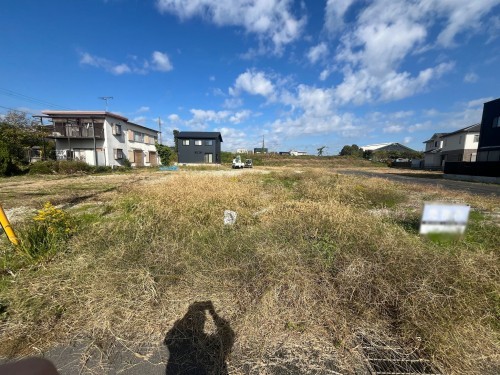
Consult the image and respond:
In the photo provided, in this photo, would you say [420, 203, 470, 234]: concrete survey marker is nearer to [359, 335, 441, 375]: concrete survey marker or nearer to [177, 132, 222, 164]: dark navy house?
[359, 335, 441, 375]: concrete survey marker

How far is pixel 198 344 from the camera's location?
6.09 ft

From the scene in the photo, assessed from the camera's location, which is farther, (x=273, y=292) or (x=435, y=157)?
(x=435, y=157)

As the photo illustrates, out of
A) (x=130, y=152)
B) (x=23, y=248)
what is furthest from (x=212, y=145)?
(x=23, y=248)

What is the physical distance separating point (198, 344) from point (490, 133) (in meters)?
26.0

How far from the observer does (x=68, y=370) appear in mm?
1652

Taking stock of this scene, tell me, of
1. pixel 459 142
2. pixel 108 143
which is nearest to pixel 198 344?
pixel 108 143

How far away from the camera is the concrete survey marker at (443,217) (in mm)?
2236

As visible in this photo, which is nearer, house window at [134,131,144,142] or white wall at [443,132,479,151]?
white wall at [443,132,479,151]

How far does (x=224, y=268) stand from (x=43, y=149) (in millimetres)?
28807

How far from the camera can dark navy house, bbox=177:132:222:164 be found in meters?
38.2

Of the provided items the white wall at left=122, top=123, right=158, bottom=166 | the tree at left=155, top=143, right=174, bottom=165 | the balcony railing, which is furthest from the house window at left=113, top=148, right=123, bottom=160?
the tree at left=155, top=143, right=174, bottom=165

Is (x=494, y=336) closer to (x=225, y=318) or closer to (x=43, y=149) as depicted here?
(x=225, y=318)

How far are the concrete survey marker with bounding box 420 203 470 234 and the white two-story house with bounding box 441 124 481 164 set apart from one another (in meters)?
33.4

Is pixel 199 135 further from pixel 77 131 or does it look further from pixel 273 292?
pixel 273 292
